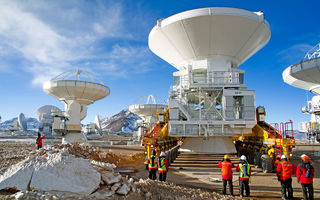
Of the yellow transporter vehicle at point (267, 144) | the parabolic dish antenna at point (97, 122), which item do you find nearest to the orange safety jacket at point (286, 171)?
the yellow transporter vehicle at point (267, 144)

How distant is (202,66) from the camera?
568 inches

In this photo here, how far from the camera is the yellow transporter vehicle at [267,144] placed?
1012cm

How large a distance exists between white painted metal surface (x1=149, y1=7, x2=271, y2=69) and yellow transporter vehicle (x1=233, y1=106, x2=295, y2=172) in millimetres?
4228

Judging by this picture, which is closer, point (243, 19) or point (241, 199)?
point (241, 199)

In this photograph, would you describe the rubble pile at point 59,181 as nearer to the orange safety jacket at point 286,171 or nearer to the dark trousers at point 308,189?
the orange safety jacket at point 286,171

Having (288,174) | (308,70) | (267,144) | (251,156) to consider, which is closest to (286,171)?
(288,174)

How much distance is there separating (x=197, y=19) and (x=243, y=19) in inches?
102

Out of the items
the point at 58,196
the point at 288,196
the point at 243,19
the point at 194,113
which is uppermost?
the point at 243,19

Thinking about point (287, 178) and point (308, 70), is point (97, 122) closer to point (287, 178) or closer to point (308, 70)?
point (308, 70)

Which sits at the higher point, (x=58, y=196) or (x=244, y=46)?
(x=244, y=46)

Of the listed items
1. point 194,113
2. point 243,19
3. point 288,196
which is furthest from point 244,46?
point 288,196

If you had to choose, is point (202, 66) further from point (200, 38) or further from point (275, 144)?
point (275, 144)

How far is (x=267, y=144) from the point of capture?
11586 mm

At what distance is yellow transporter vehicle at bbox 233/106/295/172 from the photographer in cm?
1012
